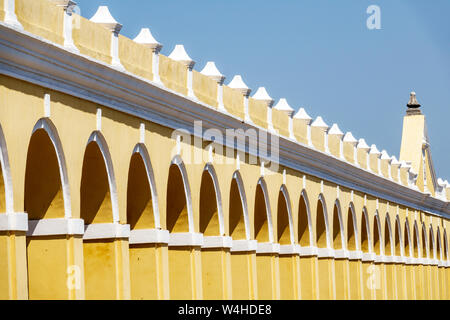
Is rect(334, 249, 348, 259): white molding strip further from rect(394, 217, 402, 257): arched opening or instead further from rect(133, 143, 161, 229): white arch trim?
rect(133, 143, 161, 229): white arch trim

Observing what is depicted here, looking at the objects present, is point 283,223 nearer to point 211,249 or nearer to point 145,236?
point 211,249

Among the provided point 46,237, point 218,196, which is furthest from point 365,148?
point 46,237

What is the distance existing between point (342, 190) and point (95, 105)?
15213 mm

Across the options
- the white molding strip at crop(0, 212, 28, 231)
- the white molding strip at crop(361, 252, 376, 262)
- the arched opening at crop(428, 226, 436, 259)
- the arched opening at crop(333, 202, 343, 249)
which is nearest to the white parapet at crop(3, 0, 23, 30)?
the white molding strip at crop(0, 212, 28, 231)

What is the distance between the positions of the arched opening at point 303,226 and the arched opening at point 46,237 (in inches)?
503

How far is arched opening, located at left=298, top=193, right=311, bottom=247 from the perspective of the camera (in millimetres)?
26766

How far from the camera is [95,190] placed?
1623 cm

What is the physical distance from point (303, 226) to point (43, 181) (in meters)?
13.1

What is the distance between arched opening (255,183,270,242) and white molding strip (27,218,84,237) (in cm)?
939

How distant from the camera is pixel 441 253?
4450cm

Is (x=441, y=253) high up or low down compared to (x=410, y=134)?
down

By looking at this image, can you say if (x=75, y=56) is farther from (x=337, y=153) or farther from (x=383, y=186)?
(x=383, y=186)

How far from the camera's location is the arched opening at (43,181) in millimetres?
14555
